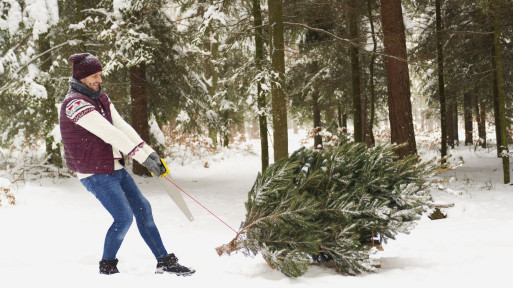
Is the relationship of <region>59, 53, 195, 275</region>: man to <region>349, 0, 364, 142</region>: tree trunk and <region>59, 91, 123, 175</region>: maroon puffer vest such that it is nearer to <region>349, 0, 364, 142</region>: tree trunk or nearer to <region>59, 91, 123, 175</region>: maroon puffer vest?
<region>59, 91, 123, 175</region>: maroon puffer vest

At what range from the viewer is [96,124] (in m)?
3.40

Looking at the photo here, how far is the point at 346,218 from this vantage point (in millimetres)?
3709

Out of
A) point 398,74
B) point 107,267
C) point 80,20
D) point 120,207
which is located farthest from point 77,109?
point 80,20

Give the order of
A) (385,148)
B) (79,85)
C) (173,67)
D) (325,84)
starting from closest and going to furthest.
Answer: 1. (79,85)
2. (385,148)
3. (173,67)
4. (325,84)

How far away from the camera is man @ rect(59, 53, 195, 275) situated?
3.42 meters

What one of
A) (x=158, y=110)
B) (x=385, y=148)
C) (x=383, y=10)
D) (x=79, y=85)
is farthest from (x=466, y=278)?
(x=158, y=110)

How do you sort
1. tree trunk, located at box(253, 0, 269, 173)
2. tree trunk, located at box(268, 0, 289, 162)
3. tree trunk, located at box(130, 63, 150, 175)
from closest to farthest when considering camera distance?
tree trunk, located at box(268, 0, 289, 162) < tree trunk, located at box(253, 0, 269, 173) < tree trunk, located at box(130, 63, 150, 175)

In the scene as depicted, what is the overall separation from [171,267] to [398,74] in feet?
20.8

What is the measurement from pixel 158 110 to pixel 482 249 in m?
10.7

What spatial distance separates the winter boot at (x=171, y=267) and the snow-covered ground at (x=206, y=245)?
0.34 feet

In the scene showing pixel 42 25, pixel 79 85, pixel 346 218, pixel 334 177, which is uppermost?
pixel 42 25

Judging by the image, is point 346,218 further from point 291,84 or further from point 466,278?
point 291,84

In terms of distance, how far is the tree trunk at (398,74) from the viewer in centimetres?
813

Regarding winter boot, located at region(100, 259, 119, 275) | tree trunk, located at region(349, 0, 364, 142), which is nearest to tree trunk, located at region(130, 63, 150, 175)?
tree trunk, located at region(349, 0, 364, 142)
